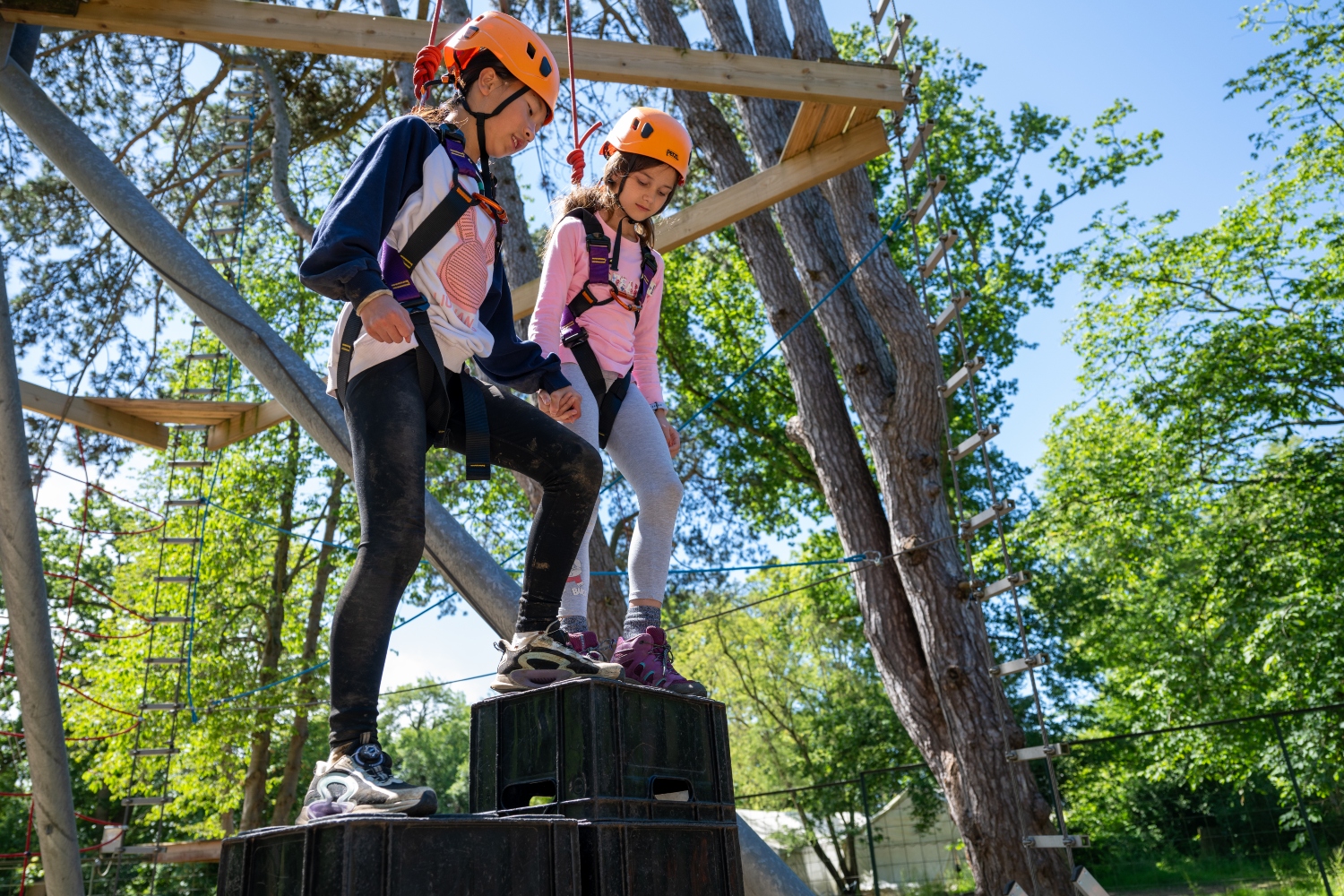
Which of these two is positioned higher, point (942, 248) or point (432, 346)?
point (942, 248)

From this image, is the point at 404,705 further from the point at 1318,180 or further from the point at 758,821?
the point at 1318,180

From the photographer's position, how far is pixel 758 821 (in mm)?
24094

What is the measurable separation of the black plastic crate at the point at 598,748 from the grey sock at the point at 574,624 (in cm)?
45

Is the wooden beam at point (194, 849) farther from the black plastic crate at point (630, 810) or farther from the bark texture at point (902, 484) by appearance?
the black plastic crate at point (630, 810)

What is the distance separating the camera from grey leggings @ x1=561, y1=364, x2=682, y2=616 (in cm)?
289

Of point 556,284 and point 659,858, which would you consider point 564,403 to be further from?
point 659,858

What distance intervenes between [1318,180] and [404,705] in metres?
39.6

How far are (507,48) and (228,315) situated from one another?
2312 millimetres

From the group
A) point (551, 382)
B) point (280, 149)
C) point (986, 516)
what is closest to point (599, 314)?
point (551, 382)

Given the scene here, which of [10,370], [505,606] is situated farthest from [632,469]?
[10,370]

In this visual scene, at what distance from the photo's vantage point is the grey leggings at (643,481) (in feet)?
9.50

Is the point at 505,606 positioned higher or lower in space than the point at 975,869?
higher

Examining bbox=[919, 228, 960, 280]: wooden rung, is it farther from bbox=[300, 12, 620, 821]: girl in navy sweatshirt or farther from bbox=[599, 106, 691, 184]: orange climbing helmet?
bbox=[300, 12, 620, 821]: girl in navy sweatshirt

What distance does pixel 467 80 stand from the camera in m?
2.51
